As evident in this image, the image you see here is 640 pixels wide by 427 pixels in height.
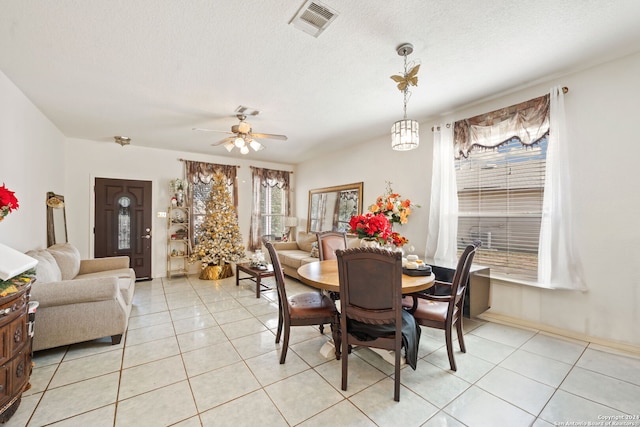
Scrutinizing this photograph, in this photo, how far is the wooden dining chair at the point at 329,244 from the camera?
3.42 meters

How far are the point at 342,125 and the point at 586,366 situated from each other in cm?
380

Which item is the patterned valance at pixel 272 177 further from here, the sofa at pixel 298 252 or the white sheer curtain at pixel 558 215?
the white sheer curtain at pixel 558 215

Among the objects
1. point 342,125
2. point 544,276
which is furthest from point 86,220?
point 544,276

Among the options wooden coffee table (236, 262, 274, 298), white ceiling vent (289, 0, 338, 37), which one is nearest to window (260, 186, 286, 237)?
wooden coffee table (236, 262, 274, 298)

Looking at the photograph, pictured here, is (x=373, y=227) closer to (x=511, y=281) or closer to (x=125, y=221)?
(x=511, y=281)

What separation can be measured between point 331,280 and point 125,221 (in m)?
4.97

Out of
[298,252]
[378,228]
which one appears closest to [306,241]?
[298,252]

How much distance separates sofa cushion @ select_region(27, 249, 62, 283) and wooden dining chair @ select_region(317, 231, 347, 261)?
283 centimetres

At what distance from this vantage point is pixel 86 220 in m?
4.84

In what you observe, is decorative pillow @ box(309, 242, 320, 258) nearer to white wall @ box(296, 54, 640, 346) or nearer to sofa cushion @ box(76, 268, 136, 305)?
sofa cushion @ box(76, 268, 136, 305)

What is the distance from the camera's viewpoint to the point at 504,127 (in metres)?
3.06

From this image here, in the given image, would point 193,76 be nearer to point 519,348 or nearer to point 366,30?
point 366,30

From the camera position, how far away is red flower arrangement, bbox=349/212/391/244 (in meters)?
2.39

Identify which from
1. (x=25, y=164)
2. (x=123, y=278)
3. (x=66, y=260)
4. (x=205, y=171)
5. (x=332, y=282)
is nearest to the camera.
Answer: (x=332, y=282)
